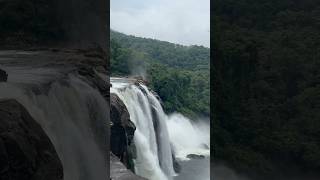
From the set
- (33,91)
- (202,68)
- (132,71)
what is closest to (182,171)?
(132,71)

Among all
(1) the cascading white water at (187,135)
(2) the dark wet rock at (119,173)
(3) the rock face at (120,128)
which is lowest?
(1) the cascading white water at (187,135)

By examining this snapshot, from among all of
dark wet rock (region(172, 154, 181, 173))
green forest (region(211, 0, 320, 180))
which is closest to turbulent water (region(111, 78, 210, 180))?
dark wet rock (region(172, 154, 181, 173))

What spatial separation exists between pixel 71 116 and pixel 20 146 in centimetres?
61

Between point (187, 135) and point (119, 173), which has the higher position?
point (119, 173)

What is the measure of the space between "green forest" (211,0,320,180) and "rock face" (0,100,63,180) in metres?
1.59

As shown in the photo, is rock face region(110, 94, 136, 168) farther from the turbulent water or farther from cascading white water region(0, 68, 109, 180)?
cascading white water region(0, 68, 109, 180)

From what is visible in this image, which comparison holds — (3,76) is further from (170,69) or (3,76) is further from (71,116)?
(170,69)

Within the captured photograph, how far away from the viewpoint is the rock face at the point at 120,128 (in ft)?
25.6

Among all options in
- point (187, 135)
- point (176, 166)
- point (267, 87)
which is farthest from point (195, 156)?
point (267, 87)

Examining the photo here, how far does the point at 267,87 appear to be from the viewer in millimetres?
4273

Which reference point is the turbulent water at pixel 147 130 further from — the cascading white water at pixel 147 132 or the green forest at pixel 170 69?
the green forest at pixel 170 69

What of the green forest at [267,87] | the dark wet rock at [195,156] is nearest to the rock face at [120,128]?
the green forest at [267,87]

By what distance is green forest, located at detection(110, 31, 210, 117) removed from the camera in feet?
42.4

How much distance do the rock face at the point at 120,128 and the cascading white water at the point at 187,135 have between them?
4427 millimetres
